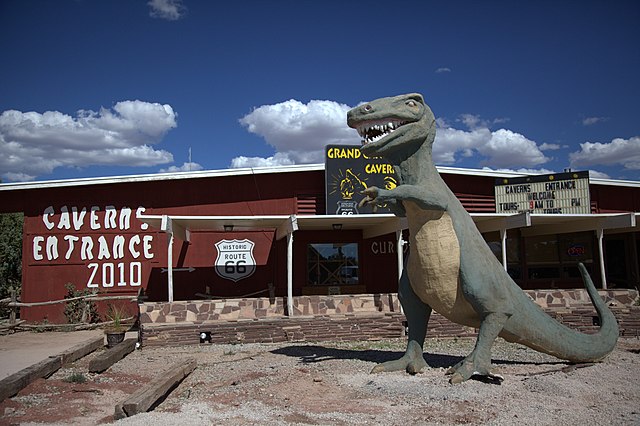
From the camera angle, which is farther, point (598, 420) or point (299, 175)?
point (299, 175)

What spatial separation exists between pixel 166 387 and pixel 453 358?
14.3 ft

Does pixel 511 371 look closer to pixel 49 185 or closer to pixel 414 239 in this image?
pixel 414 239

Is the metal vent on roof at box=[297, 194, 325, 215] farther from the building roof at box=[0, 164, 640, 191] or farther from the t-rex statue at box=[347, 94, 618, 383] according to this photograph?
the t-rex statue at box=[347, 94, 618, 383]

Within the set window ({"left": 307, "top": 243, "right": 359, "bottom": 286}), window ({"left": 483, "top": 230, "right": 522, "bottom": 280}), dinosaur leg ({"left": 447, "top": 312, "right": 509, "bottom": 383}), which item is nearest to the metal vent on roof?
window ({"left": 307, "top": 243, "right": 359, "bottom": 286})

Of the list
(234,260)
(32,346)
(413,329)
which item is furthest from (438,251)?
(234,260)

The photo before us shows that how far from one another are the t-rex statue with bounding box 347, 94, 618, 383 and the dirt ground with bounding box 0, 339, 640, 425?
0.47 m

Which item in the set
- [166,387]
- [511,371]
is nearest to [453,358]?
[511,371]

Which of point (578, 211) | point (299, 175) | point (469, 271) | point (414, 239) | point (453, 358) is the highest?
point (299, 175)

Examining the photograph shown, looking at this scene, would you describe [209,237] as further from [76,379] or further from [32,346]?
[76,379]

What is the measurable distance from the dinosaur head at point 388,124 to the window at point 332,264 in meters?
9.40

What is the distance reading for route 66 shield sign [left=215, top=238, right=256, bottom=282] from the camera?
1491cm

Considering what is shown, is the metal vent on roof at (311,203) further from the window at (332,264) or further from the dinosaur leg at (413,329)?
the dinosaur leg at (413,329)

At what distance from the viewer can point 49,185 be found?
14156mm

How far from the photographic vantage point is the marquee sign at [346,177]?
14336 mm
